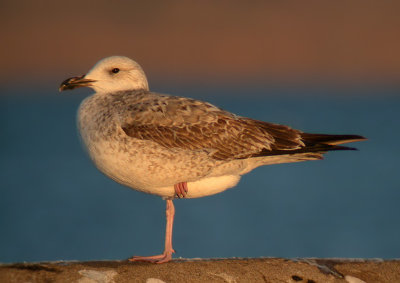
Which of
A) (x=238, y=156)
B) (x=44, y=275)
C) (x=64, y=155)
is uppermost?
(x=238, y=156)

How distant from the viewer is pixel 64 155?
65812 millimetres

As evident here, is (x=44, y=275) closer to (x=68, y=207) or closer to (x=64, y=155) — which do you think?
(x=68, y=207)

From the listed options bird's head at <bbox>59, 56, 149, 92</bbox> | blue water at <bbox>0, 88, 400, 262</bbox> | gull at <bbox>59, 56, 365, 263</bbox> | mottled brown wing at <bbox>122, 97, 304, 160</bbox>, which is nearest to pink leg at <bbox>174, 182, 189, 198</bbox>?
gull at <bbox>59, 56, 365, 263</bbox>

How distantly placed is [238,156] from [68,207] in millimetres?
32257

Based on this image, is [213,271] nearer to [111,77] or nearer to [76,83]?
[111,77]

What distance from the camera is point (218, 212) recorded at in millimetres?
39250

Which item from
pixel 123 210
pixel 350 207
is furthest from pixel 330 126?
pixel 123 210

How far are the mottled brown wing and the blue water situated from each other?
18.2m

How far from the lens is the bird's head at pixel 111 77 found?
416 inches

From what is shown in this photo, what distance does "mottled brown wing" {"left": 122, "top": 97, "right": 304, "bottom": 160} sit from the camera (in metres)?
9.72

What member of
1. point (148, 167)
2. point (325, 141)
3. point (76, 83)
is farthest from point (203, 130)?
point (76, 83)

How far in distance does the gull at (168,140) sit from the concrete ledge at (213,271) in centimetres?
63

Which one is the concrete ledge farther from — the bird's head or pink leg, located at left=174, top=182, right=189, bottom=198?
the bird's head

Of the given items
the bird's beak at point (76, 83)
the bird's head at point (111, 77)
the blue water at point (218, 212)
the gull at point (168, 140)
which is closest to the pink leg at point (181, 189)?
the gull at point (168, 140)
